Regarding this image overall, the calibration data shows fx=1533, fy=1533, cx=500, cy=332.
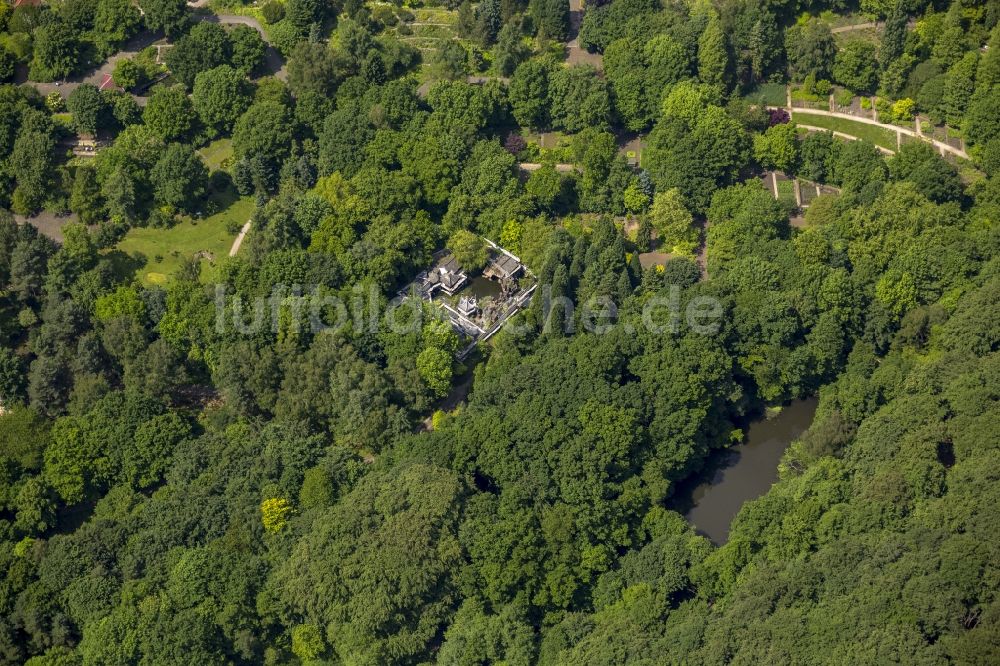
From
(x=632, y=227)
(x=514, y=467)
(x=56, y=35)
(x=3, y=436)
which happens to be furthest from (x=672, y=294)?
(x=56, y=35)

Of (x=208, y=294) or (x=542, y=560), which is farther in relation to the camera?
(x=208, y=294)

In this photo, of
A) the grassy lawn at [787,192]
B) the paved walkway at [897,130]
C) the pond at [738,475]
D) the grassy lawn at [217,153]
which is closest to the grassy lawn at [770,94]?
the paved walkway at [897,130]

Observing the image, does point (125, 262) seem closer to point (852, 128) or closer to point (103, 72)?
point (103, 72)

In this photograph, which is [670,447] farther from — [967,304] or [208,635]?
[208,635]

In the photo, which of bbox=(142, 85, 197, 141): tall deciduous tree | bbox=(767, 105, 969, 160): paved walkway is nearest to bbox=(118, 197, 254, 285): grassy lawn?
bbox=(142, 85, 197, 141): tall deciduous tree

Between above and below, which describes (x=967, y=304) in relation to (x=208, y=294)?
above

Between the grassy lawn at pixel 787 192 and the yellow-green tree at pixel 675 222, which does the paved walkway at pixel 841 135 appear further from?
the yellow-green tree at pixel 675 222
